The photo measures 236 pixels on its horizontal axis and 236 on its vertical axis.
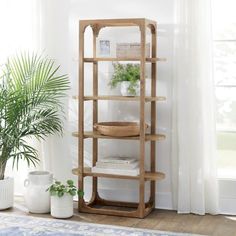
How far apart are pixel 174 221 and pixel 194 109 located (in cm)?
88

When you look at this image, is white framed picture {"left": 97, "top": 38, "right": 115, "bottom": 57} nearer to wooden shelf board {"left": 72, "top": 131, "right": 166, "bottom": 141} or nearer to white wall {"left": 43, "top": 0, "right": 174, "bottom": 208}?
white wall {"left": 43, "top": 0, "right": 174, "bottom": 208}

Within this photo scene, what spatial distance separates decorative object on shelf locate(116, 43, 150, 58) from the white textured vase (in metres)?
1.14

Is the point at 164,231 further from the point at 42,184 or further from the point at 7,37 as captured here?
the point at 7,37

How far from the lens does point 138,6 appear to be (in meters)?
4.66

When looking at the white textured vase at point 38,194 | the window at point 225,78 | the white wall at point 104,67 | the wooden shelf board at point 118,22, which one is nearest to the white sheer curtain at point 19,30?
the white wall at point 104,67

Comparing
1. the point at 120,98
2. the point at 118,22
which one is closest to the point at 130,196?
the point at 120,98

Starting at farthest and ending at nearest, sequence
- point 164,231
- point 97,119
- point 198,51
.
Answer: point 97,119, point 198,51, point 164,231

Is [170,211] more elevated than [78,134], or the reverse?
[78,134]

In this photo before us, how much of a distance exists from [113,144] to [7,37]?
1.34 m

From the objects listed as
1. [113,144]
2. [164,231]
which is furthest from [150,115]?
[164,231]

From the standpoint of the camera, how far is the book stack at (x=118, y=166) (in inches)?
174

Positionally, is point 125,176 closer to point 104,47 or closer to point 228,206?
point 228,206

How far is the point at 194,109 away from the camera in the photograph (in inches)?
176

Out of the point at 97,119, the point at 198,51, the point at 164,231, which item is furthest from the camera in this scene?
the point at 97,119
